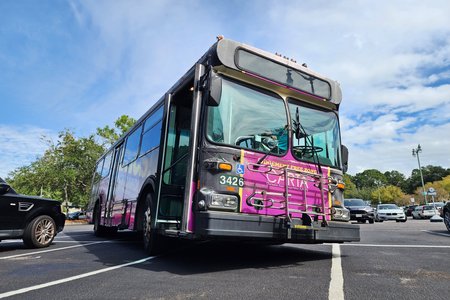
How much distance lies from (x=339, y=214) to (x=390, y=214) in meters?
21.2

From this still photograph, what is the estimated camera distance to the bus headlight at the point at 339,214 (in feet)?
18.5

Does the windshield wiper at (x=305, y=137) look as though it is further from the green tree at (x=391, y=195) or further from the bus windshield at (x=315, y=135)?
the green tree at (x=391, y=195)

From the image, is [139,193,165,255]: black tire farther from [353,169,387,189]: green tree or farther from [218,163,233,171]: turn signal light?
[353,169,387,189]: green tree

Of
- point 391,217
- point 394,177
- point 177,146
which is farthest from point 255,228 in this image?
point 394,177

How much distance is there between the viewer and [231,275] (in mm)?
4410

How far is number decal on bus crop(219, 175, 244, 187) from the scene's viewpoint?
A: 4797 mm

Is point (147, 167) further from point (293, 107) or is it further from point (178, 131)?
point (293, 107)

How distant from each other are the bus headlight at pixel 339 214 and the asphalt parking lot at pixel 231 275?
0.67 metres

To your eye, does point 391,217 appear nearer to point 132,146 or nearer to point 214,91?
point 132,146

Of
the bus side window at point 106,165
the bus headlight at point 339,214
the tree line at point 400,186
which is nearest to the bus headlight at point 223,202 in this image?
the bus headlight at point 339,214

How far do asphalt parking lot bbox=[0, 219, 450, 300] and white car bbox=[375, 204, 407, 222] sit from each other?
19153mm

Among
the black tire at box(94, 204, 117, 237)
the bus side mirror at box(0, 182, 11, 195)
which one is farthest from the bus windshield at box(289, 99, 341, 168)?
the black tire at box(94, 204, 117, 237)

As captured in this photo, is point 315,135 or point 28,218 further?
point 28,218

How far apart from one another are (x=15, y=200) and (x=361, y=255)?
7.34 meters
